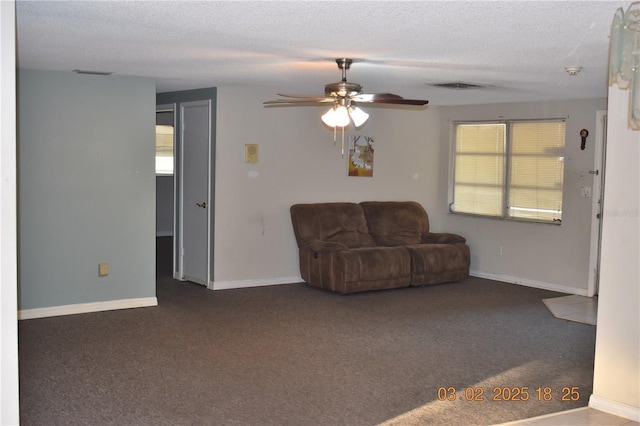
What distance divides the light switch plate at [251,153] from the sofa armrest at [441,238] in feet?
7.76

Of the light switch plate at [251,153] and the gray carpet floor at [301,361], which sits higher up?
the light switch plate at [251,153]

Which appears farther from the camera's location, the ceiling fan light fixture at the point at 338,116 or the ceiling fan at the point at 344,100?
the ceiling fan light fixture at the point at 338,116

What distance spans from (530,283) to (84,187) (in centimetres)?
503

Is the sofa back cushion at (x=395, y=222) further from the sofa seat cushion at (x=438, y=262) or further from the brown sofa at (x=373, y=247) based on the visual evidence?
the sofa seat cushion at (x=438, y=262)

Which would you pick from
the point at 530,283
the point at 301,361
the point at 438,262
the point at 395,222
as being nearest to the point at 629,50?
the point at 301,361

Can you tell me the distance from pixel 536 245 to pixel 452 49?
4.15 m

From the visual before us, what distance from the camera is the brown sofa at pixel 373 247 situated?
7488mm

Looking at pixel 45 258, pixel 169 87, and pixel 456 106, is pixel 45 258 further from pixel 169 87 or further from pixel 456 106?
pixel 456 106

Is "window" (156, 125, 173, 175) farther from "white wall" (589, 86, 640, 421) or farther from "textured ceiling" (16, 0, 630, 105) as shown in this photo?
"white wall" (589, 86, 640, 421)

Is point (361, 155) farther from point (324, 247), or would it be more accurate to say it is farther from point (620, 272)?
point (620, 272)

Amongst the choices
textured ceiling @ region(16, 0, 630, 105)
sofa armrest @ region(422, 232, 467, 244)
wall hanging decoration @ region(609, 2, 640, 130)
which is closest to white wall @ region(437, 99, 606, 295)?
sofa armrest @ region(422, 232, 467, 244)

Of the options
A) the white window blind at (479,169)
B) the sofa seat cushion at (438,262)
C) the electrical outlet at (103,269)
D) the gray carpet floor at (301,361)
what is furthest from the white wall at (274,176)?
the electrical outlet at (103,269)

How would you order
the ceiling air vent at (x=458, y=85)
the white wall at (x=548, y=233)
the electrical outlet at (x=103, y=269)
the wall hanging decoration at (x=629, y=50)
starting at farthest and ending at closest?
the white wall at (x=548, y=233) < the ceiling air vent at (x=458, y=85) < the electrical outlet at (x=103, y=269) < the wall hanging decoration at (x=629, y=50)

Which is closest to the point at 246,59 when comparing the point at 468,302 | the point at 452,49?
the point at 452,49
